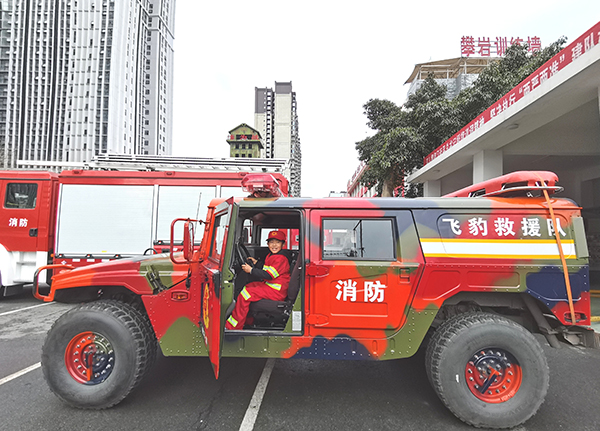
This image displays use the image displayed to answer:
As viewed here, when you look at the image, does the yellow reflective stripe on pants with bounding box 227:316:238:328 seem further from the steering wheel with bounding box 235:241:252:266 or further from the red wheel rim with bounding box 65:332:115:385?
the red wheel rim with bounding box 65:332:115:385

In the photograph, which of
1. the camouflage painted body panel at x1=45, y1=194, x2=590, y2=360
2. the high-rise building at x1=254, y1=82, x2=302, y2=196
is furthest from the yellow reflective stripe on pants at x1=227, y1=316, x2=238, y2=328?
the high-rise building at x1=254, y1=82, x2=302, y2=196

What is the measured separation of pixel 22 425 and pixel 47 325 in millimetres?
3284

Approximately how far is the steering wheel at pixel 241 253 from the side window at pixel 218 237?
195 mm

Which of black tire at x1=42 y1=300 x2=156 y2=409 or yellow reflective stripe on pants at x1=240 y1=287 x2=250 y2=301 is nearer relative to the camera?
black tire at x1=42 y1=300 x2=156 y2=409

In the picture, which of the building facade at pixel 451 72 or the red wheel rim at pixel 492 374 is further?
the building facade at pixel 451 72

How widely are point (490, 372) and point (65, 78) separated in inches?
3155

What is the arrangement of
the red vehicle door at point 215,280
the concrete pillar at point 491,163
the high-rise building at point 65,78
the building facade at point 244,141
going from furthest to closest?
the building facade at point 244,141
the high-rise building at point 65,78
the concrete pillar at point 491,163
the red vehicle door at point 215,280

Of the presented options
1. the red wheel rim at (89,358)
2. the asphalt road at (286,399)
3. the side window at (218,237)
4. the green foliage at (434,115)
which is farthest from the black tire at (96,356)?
the green foliage at (434,115)

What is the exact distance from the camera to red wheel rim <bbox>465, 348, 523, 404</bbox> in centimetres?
265

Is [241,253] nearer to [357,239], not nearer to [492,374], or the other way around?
[357,239]

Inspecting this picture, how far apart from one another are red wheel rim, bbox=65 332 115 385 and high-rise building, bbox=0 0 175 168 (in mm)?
64464

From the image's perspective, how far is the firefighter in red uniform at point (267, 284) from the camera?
3.03 meters

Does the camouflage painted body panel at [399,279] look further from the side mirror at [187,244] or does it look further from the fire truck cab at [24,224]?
the fire truck cab at [24,224]

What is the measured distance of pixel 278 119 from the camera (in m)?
80.4
